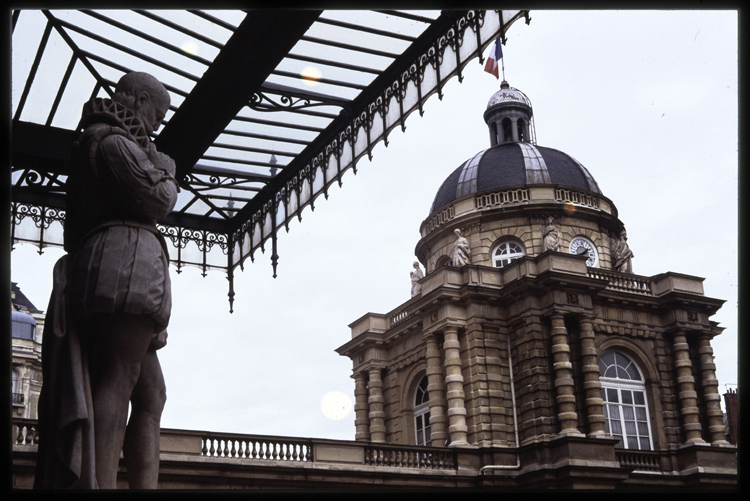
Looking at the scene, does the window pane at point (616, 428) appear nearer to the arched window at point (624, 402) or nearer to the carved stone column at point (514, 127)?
the arched window at point (624, 402)

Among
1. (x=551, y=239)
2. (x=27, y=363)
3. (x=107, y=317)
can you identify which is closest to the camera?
(x=107, y=317)

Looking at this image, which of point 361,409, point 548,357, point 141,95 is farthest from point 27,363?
point 141,95

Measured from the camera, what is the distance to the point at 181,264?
42.7 feet

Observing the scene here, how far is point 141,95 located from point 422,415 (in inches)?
1219

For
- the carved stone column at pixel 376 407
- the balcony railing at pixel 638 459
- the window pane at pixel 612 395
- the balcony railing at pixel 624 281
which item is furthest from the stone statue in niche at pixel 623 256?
the carved stone column at pixel 376 407

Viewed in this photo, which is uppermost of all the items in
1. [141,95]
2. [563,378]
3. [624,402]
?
[563,378]

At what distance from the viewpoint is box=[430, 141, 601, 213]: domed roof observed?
3891cm

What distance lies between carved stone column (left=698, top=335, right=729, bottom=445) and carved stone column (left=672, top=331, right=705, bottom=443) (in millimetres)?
628

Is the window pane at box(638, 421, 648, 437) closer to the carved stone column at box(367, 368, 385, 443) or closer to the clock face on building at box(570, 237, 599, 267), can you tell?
the clock face on building at box(570, 237, 599, 267)

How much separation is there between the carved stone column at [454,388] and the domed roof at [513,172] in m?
8.73

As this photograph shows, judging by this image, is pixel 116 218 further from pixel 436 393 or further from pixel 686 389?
pixel 686 389

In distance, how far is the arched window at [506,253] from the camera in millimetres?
37188

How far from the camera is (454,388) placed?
31844 millimetres

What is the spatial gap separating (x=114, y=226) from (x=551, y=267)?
93.7ft
